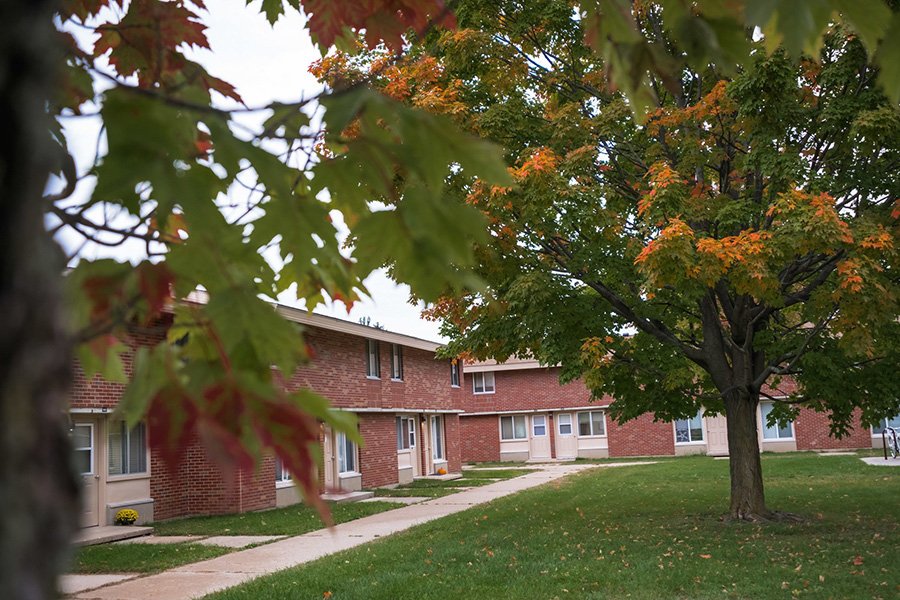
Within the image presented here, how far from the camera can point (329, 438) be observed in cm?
1185

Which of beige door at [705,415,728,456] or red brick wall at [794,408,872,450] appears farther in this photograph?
beige door at [705,415,728,456]

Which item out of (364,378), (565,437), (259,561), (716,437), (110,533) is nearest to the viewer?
(259,561)

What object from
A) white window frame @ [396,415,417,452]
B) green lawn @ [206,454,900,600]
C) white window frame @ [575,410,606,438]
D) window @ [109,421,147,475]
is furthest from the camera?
white window frame @ [575,410,606,438]

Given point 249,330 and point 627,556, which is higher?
point 249,330

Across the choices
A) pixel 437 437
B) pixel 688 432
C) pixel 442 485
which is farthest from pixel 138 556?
pixel 688 432

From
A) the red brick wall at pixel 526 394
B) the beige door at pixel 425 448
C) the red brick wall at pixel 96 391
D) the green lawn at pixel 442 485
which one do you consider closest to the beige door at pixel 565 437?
the red brick wall at pixel 526 394

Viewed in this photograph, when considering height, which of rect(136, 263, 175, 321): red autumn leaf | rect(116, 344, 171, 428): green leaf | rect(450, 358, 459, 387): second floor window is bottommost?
rect(116, 344, 171, 428): green leaf

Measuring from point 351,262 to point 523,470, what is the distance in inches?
1242

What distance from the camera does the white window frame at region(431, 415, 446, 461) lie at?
31703 mm

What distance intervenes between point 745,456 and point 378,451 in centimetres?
1460

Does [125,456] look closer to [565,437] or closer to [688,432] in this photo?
[565,437]

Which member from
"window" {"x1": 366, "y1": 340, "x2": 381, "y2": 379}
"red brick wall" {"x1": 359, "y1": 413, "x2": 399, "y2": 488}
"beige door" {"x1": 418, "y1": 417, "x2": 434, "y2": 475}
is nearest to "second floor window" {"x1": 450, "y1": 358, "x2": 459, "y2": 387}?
"beige door" {"x1": 418, "y1": 417, "x2": 434, "y2": 475}

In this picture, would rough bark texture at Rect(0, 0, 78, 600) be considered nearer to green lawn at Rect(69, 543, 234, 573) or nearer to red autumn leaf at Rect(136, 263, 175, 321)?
red autumn leaf at Rect(136, 263, 175, 321)

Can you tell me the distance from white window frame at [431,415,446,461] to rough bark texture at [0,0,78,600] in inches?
1225
